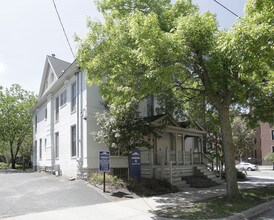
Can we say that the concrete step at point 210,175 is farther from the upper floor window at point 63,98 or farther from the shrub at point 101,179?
the upper floor window at point 63,98

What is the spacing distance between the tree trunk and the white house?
202 inches

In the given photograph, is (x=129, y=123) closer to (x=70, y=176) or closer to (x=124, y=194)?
(x=124, y=194)

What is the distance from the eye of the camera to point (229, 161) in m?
12.1

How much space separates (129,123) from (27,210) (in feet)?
21.4

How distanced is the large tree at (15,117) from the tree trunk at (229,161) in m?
33.8

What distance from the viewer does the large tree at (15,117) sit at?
39.9 meters

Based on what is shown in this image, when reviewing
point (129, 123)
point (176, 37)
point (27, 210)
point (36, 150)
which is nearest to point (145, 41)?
point (176, 37)

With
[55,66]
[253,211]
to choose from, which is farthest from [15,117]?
[253,211]

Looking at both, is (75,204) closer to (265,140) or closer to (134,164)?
(134,164)

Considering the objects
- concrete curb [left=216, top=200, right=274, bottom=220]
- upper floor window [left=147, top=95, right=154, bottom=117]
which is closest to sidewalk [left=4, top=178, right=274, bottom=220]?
concrete curb [left=216, top=200, right=274, bottom=220]

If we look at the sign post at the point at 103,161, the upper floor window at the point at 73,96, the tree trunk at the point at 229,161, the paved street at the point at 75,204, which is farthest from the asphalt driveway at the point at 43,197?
the upper floor window at the point at 73,96

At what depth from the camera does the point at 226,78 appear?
11359 mm

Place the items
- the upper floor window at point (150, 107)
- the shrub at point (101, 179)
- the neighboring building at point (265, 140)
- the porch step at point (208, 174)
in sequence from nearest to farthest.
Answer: the shrub at point (101, 179) < the porch step at point (208, 174) < the upper floor window at point (150, 107) < the neighboring building at point (265, 140)

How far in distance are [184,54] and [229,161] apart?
15.4 ft
